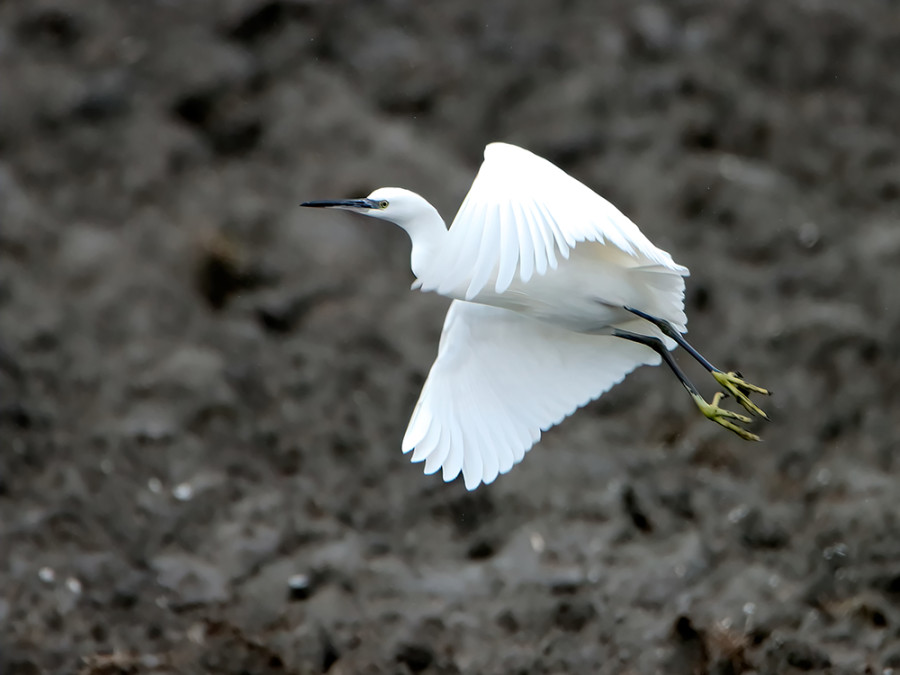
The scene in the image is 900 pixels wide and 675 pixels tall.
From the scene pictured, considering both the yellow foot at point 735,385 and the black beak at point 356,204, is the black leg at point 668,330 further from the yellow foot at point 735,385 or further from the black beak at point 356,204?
the black beak at point 356,204

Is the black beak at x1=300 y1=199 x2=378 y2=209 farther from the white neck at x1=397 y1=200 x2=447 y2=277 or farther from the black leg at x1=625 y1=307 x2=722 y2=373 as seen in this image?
the black leg at x1=625 y1=307 x2=722 y2=373

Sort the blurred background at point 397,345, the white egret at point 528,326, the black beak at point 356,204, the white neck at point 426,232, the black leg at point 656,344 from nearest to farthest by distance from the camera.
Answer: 1. the white egret at point 528,326
2. the white neck at point 426,232
3. the black beak at point 356,204
4. the black leg at point 656,344
5. the blurred background at point 397,345

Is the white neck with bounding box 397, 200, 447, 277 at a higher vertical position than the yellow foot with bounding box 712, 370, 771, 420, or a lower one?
higher

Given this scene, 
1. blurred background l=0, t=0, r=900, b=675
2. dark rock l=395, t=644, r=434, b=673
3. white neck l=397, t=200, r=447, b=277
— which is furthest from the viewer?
blurred background l=0, t=0, r=900, b=675

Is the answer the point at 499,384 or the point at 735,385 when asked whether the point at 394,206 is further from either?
the point at 735,385

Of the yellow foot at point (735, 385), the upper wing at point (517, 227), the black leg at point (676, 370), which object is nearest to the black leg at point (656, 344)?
the black leg at point (676, 370)

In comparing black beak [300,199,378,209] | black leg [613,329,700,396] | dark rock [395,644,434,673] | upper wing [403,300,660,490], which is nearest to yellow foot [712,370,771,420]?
black leg [613,329,700,396]
